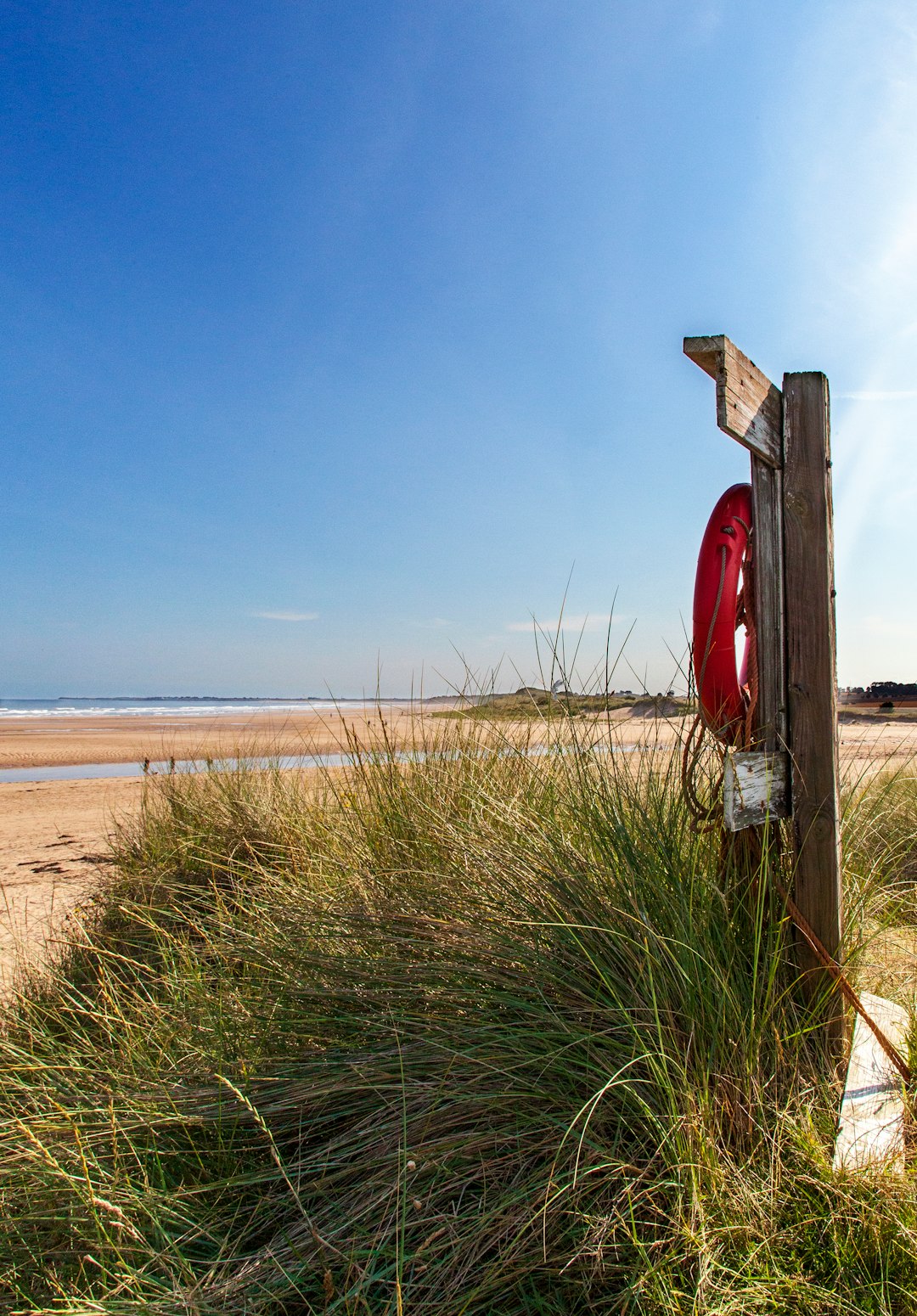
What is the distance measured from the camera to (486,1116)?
1.72 metres

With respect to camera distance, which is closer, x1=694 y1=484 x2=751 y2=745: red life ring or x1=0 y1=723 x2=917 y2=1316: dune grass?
x1=0 y1=723 x2=917 y2=1316: dune grass

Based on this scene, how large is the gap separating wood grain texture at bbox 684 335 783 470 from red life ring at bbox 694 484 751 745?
23 cm

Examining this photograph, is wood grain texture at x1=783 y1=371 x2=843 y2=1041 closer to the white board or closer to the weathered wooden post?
the weathered wooden post

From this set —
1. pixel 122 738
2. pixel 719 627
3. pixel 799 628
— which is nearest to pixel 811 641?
pixel 799 628

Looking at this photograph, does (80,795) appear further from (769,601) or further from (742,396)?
(742,396)

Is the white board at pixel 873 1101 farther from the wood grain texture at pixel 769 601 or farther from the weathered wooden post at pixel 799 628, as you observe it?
the wood grain texture at pixel 769 601

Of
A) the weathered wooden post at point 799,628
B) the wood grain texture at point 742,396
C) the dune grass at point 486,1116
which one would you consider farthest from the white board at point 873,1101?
the wood grain texture at point 742,396

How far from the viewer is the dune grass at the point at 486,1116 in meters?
1.49

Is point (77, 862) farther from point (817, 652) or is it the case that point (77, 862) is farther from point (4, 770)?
point (4, 770)

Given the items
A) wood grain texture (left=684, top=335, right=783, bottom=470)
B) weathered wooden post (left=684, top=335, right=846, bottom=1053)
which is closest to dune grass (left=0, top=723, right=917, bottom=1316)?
weathered wooden post (left=684, top=335, right=846, bottom=1053)

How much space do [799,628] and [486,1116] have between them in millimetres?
1689

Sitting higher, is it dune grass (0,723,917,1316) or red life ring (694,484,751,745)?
red life ring (694,484,751,745)

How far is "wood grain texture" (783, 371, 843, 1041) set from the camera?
7.48 ft

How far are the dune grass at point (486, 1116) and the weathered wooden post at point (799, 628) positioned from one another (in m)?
0.16
